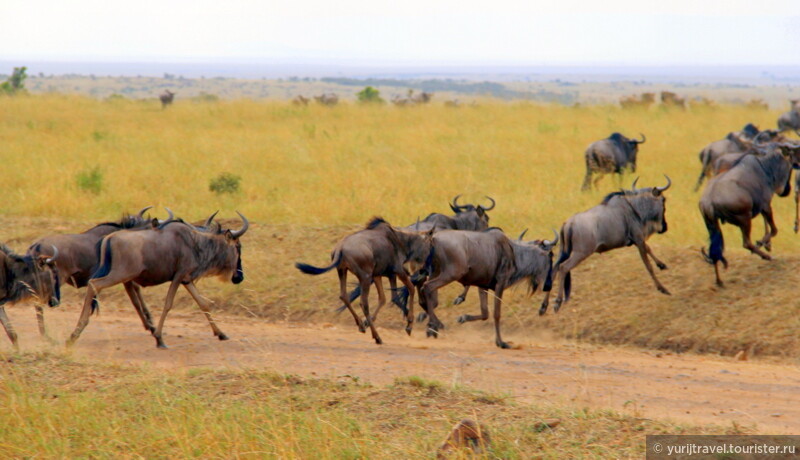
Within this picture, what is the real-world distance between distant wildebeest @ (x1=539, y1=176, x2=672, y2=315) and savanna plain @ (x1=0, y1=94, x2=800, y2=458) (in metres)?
0.39

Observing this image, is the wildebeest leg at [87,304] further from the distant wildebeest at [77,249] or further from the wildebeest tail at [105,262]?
the distant wildebeest at [77,249]

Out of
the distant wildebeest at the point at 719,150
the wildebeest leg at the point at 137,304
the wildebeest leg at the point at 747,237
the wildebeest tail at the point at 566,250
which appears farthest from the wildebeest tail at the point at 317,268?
the distant wildebeest at the point at 719,150

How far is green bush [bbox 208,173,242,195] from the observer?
1411 centimetres

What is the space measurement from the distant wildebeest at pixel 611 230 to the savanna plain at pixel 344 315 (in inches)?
15.2

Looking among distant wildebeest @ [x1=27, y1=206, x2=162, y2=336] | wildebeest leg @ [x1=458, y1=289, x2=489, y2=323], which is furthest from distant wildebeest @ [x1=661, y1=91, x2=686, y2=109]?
distant wildebeest @ [x1=27, y1=206, x2=162, y2=336]

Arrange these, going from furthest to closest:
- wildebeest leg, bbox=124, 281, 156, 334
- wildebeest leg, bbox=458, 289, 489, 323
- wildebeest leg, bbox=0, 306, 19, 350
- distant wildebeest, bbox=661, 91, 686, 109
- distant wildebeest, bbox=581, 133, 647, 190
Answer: distant wildebeest, bbox=661, 91, 686, 109, distant wildebeest, bbox=581, 133, 647, 190, wildebeest leg, bbox=458, 289, 489, 323, wildebeest leg, bbox=124, 281, 156, 334, wildebeest leg, bbox=0, 306, 19, 350

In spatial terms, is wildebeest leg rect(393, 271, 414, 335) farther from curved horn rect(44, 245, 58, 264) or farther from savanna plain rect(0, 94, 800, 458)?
curved horn rect(44, 245, 58, 264)

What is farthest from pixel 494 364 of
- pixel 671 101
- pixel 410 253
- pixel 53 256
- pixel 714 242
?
pixel 671 101

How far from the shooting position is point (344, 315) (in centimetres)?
988

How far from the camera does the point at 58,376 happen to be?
21.0 ft

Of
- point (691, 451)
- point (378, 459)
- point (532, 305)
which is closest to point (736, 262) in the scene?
point (532, 305)

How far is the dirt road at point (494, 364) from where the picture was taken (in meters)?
6.10

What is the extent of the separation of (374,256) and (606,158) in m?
7.41

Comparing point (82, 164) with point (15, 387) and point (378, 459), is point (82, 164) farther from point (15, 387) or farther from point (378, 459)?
point (378, 459)
